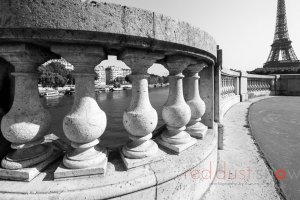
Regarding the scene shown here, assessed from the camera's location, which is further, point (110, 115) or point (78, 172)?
point (110, 115)

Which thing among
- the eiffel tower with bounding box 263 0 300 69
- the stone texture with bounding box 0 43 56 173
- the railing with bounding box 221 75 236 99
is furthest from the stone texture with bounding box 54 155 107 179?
the eiffel tower with bounding box 263 0 300 69

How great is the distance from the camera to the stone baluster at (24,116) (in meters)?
1.34

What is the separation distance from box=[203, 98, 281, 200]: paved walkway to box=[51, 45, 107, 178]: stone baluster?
4.55 feet

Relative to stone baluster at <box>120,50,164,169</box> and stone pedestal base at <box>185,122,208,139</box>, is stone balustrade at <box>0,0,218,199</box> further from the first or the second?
stone pedestal base at <box>185,122,208,139</box>

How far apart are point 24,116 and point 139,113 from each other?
37.6 inches

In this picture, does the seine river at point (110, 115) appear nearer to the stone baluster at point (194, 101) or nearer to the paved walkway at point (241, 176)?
the stone baluster at point (194, 101)

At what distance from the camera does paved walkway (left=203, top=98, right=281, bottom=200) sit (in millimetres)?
1932

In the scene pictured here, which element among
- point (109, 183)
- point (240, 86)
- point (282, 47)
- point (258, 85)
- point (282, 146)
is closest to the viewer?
point (109, 183)

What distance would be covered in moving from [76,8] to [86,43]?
0.83 ft

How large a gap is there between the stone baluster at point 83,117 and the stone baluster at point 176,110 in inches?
31.5

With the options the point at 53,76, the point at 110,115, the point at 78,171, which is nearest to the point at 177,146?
the point at 78,171

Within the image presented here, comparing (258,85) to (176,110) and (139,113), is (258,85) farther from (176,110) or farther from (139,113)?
(139,113)

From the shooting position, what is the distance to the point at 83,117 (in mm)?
1383

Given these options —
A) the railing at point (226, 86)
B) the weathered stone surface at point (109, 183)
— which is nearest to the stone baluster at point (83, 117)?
the weathered stone surface at point (109, 183)
